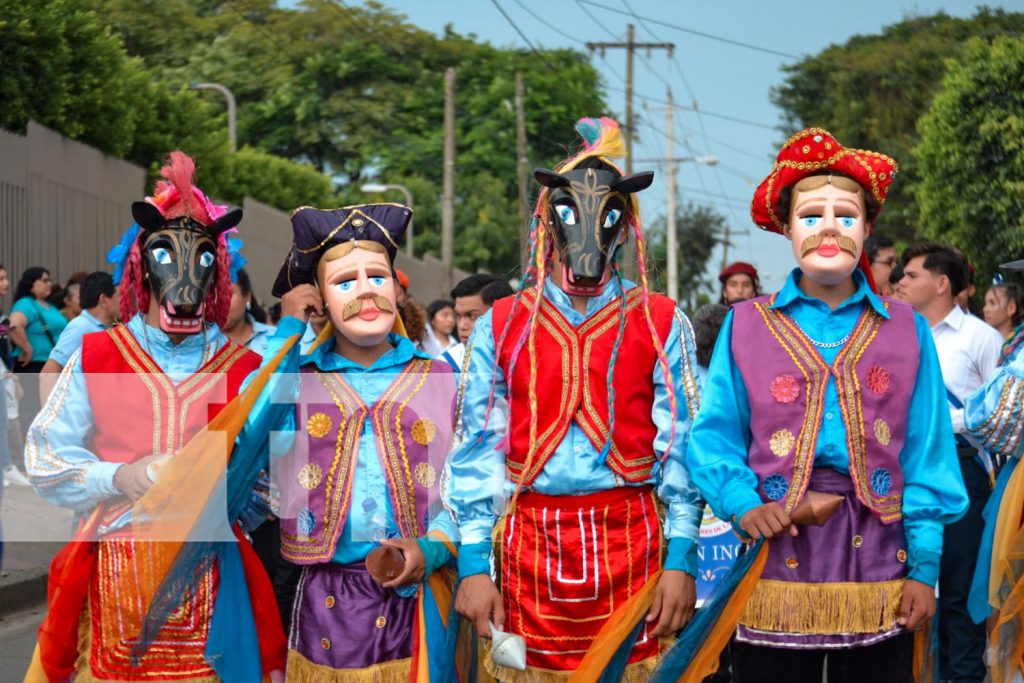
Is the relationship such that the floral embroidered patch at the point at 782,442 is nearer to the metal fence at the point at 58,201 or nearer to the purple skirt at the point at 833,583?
the purple skirt at the point at 833,583

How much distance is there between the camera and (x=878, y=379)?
4.37 metres

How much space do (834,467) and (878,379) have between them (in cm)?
30

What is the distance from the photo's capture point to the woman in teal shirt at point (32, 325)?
1222 cm

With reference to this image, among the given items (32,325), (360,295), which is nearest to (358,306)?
(360,295)

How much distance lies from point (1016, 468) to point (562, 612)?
5.66ft

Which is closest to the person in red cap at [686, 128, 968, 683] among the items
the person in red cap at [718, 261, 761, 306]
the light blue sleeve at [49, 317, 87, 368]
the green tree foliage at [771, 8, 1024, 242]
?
the person in red cap at [718, 261, 761, 306]

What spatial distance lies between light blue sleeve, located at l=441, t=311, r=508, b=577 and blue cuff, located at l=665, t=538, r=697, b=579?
22.4 inches

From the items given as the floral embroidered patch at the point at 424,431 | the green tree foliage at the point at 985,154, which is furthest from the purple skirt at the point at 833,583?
the green tree foliage at the point at 985,154

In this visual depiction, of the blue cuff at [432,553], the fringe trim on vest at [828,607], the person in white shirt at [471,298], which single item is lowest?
the fringe trim on vest at [828,607]

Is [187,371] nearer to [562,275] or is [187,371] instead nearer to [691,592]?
[562,275]

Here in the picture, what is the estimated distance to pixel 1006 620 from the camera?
4762 mm

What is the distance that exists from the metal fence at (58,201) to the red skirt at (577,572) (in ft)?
33.5

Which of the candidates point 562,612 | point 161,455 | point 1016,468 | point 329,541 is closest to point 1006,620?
point 1016,468

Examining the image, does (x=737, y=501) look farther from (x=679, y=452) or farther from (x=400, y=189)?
(x=400, y=189)
